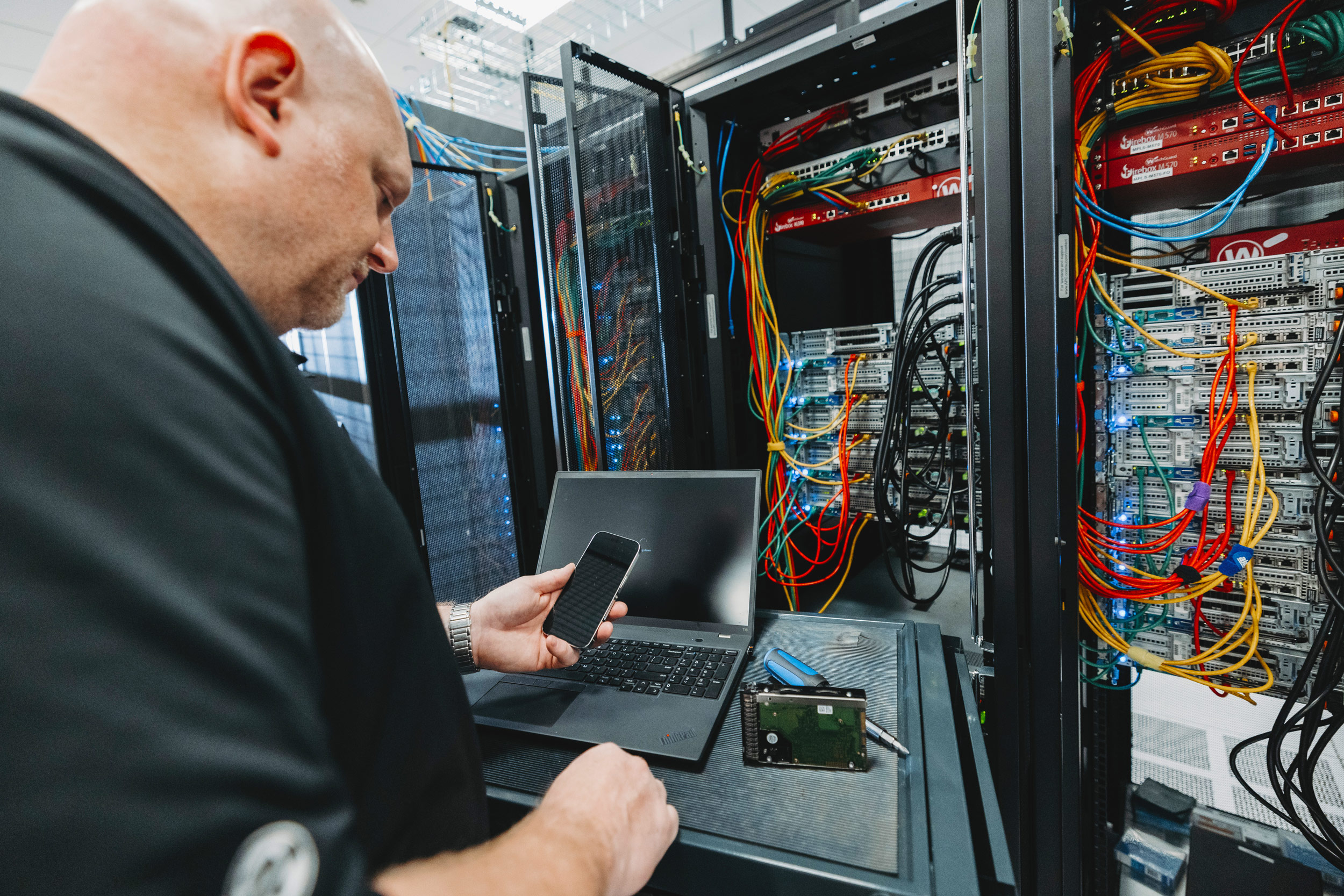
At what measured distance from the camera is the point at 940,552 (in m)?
1.77

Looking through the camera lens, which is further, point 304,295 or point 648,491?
point 648,491

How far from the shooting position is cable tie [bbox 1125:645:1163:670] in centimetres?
117

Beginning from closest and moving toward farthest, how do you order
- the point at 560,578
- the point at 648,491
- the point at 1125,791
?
the point at 560,578
the point at 648,491
the point at 1125,791

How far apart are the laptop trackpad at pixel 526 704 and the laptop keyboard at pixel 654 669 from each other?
39mm

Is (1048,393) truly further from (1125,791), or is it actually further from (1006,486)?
(1125,791)

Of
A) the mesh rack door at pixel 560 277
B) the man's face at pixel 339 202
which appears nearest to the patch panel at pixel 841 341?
the mesh rack door at pixel 560 277

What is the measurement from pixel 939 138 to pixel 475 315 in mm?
1804

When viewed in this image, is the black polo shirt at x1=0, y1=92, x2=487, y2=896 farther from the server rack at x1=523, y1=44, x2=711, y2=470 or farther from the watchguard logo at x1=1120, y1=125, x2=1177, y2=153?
the watchguard logo at x1=1120, y1=125, x2=1177, y2=153

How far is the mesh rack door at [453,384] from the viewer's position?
2258 millimetres

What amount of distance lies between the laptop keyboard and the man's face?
621mm

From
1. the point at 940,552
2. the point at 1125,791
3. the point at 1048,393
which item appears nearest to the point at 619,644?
the point at 1048,393

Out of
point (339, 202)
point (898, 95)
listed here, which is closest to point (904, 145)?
point (898, 95)

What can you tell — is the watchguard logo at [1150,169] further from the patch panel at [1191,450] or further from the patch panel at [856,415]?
the patch panel at [856,415]

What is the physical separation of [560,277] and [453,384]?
92 centimetres
